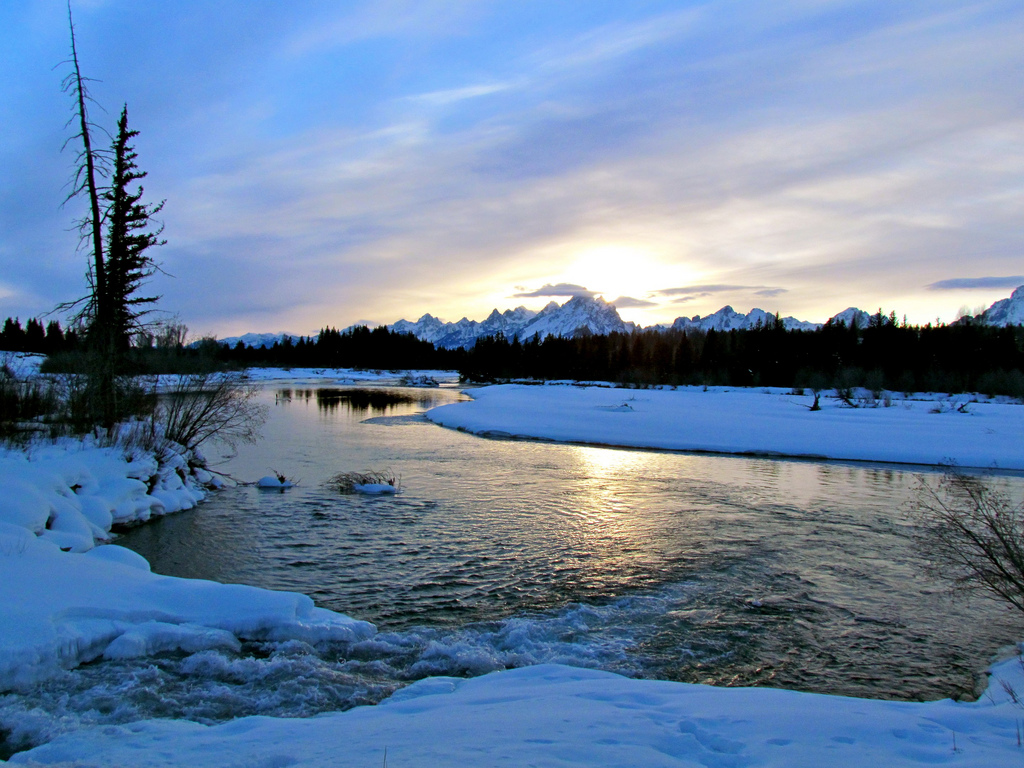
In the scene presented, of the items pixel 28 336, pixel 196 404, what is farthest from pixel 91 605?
pixel 28 336

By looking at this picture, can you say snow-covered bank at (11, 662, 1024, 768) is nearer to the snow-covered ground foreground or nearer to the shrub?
the snow-covered ground foreground

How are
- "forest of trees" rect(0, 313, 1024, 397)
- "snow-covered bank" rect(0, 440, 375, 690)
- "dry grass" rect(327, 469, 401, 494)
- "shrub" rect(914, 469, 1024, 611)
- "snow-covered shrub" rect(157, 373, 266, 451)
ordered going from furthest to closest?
1. "forest of trees" rect(0, 313, 1024, 397)
2. "snow-covered shrub" rect(157, 373, 266, 451)
3. "dry grass" rect(327, 469, 401, 494)
4. "shrub" rect(914, 469, 1024, 611)
5. "snow-covered bank" rect(0, 440, 375, 690)

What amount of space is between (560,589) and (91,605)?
655 centimetres

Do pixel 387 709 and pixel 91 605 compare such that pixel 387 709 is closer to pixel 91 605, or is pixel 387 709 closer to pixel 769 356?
pixel 91 605

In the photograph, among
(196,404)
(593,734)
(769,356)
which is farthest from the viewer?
(769,356)

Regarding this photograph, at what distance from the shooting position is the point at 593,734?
4.65 m

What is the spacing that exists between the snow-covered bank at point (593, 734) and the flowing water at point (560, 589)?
2.66ft

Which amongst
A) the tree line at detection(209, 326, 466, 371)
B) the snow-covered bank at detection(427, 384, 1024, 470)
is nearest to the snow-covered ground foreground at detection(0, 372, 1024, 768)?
the snow-covered bank at detection(427, 384, 1024, 470)

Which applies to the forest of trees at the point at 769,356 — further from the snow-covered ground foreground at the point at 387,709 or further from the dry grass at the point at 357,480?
the snow-covered ground foreground at the point at 387,709

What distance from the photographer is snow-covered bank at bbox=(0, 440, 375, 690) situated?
652cm

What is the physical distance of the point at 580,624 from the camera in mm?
8305

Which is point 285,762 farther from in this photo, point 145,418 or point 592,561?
point 145,418

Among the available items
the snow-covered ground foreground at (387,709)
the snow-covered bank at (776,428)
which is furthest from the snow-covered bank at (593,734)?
the snow-covered bank at (776,428)

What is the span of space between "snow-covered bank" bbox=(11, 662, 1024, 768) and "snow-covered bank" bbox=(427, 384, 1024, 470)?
71.0 feet
